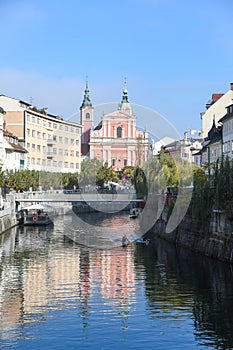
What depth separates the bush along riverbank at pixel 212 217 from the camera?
1655 inches

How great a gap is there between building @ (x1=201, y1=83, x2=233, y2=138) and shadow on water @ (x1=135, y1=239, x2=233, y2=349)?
44357mm

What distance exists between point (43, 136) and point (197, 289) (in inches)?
3484

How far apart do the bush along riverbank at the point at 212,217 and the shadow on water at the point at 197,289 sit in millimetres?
886

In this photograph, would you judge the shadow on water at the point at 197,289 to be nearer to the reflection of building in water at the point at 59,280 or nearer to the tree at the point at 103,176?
the reflection of building in water at the point at 59,280

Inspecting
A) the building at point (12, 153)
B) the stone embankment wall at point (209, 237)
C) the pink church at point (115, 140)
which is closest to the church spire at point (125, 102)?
the pink church at point (115, 140)

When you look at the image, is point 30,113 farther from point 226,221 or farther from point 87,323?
point 87,323

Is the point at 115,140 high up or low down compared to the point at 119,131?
down

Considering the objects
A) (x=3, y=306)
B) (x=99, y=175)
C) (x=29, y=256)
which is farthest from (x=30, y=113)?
(x=3, y=306)

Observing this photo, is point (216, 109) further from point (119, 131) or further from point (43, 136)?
point (119, 131)

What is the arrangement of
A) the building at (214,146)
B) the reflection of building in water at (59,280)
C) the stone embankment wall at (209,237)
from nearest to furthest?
the reflection of building in water at (59,280) → the stone embankment wall at (209,237) → the building at (214,146)

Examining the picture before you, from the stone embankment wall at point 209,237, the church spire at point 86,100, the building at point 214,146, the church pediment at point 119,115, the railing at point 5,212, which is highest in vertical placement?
the church spire at point 86,100

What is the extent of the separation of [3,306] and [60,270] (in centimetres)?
1032

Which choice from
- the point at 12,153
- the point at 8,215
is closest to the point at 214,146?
the point at 8,215

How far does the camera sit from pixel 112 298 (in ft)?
104
